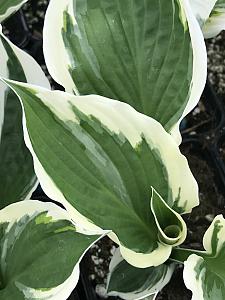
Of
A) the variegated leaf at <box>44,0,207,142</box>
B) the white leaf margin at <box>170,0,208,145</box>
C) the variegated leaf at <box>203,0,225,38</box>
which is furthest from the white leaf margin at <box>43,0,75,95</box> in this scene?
the variegated leaf at <box>203,0,225,38</box>

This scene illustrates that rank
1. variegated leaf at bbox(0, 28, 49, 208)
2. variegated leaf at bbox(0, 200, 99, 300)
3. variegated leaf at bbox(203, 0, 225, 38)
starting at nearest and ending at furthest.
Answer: variegated leaf at bbox(0, 200, 99, 300), variegated leaf at bbox(0, 28, 49, 208), variegated leaf at bbox(203, 0, 225, 38)

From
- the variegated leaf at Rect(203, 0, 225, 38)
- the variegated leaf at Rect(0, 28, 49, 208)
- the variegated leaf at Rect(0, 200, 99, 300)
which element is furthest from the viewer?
the variegated leaf at Rect(203, 0, 225, 38)

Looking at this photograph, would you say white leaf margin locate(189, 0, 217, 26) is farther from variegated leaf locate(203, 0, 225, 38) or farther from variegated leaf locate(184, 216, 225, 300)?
variegated leaf locate(184, 216, 225, 300)

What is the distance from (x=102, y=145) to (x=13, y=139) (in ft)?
0.39

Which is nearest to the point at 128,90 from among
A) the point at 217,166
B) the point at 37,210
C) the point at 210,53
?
the point at 37,210

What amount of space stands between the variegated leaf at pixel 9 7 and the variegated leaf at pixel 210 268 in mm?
297

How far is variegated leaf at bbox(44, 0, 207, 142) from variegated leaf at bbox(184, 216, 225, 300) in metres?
0.11

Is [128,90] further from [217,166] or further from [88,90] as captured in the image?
[217,166]

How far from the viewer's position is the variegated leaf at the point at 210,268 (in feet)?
1.77

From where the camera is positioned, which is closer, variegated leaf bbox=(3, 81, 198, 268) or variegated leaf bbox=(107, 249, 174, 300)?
variegated leaf bbox=(3, 81, 198, 268)

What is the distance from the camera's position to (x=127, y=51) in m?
0.58

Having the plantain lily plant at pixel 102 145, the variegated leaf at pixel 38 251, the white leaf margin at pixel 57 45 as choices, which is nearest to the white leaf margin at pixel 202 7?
the plantain lily plant at pixel 102 145

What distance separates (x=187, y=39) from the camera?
1.87ft

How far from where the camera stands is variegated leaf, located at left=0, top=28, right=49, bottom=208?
61cm
